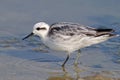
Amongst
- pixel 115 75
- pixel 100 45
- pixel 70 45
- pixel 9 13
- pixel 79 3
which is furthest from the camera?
pixel 79 3

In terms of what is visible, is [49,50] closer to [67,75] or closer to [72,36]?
[72,36]

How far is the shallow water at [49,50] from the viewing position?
8477mm

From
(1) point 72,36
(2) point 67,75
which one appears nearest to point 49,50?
(1) point 72,36

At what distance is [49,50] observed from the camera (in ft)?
32.1

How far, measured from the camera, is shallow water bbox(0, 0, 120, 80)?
8477 mm

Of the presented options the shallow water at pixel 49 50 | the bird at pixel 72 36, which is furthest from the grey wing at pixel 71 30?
the shallow water at pixel 49 50

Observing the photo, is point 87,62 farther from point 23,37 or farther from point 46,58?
point 23,37

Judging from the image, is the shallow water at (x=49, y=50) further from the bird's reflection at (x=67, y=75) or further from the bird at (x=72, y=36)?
the bird at (x=72, y=36)

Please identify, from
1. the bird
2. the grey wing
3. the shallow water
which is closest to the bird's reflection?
the shallow water

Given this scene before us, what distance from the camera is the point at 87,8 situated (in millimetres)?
11789

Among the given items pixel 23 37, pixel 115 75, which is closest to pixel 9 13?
pixel 23 37

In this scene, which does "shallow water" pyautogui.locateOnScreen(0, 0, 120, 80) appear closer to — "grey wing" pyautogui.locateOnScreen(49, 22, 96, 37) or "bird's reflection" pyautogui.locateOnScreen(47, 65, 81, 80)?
"bird's reflection" pyautogui.locateOnScreen(47, 65, 81, 80)

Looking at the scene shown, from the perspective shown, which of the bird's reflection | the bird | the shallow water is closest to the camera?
the bird's reflection

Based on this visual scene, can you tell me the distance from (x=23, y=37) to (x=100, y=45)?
5.67 feet
